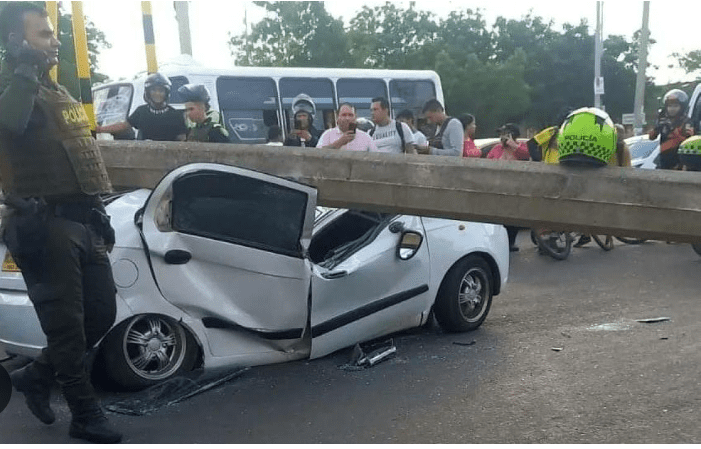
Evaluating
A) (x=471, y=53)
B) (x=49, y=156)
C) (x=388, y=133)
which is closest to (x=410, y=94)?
(x=388, y=133)

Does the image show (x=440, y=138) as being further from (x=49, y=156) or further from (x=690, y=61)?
(x=690, y=61)

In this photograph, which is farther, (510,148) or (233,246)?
(510,148)

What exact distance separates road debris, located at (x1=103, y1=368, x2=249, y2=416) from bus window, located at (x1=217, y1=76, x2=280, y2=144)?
9.08 meters

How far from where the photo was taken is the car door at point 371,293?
5.16 metres

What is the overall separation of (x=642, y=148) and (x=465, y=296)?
9040 millimetres

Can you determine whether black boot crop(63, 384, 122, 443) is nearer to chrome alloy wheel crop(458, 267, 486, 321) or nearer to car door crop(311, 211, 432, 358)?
car door crop(311, 211, 432, 358)

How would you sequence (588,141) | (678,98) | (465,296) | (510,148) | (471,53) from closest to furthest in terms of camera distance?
(588,141) → (465,296) → (678,98) → (510,148) → (471,53)

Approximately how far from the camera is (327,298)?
517 cm

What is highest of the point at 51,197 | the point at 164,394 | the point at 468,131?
the point at 51,197

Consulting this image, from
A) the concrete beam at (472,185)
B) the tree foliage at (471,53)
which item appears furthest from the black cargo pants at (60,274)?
the tree foliage at (471,53)

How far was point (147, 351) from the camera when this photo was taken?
473 cm

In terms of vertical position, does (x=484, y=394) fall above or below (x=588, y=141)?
below

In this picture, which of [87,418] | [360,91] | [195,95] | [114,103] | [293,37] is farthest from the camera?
[293,37]

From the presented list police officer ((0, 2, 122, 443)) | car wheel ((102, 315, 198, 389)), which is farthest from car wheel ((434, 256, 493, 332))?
police officer ((0, 2, 122, 443))
